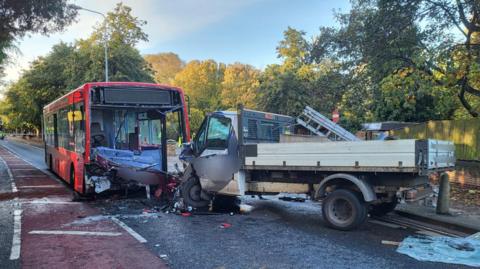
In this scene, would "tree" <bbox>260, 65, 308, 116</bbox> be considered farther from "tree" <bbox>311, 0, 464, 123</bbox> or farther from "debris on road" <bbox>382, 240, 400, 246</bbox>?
"debris on road" <bbox>382, 240, 400, 246</bbox>

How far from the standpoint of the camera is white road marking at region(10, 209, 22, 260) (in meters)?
6.16

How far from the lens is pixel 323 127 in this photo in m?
10.1

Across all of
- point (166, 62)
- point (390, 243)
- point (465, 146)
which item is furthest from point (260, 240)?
point (166, 62)

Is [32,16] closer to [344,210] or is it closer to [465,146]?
[344,210]

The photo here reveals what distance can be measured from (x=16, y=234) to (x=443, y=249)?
699 centimetres

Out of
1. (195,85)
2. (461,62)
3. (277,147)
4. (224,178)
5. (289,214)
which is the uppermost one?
(195,85)

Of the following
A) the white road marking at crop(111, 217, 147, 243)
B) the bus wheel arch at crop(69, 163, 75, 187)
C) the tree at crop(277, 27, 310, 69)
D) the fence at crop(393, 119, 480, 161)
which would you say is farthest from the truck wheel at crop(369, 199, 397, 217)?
Result: the tree at crop(277, 27, 310, 69)

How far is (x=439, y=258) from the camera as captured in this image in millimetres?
5914

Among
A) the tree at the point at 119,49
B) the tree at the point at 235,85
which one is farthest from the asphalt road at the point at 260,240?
the tree at the point at 235,85

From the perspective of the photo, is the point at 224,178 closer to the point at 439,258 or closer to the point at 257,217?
the point at 257,217

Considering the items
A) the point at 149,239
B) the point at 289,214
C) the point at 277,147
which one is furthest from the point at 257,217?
the point at 149,239

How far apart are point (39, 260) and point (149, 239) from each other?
1719 mm

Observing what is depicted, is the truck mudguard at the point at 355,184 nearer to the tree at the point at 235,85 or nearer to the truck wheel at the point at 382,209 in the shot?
the truck wheel at the point at 382,209

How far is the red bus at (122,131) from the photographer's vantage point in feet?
34.1
